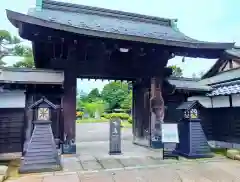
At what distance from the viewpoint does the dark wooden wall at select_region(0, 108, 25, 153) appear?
6.62 m

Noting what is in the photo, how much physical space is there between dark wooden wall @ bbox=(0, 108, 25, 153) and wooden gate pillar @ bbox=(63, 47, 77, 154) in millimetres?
1289

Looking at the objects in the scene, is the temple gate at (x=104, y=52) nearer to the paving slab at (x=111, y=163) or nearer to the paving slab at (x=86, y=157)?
the paving slab at (x=86, y=157)

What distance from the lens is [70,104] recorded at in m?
7.05

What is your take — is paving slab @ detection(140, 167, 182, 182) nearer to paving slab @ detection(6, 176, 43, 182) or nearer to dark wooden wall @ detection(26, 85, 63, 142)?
paving slab @ detection(6, 176, 43, 182)

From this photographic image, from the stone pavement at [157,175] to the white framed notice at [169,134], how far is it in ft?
2.87

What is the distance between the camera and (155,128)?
8.00 meters

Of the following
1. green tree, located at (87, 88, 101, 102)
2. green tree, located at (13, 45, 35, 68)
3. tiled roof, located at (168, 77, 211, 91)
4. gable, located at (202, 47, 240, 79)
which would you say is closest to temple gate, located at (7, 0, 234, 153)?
tiled roof, located at (168, 77, 211, 91)

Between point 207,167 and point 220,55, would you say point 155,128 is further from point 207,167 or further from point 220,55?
point 220,55

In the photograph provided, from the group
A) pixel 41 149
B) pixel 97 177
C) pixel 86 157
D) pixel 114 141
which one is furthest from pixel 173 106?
pixel 41 149

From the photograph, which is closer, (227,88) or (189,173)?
(189,173)

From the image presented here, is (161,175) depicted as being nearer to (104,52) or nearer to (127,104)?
(104,52)

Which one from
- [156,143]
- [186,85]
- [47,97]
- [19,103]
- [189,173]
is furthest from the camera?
[186,85]

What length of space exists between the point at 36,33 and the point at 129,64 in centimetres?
322

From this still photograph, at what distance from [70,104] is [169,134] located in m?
3.11
